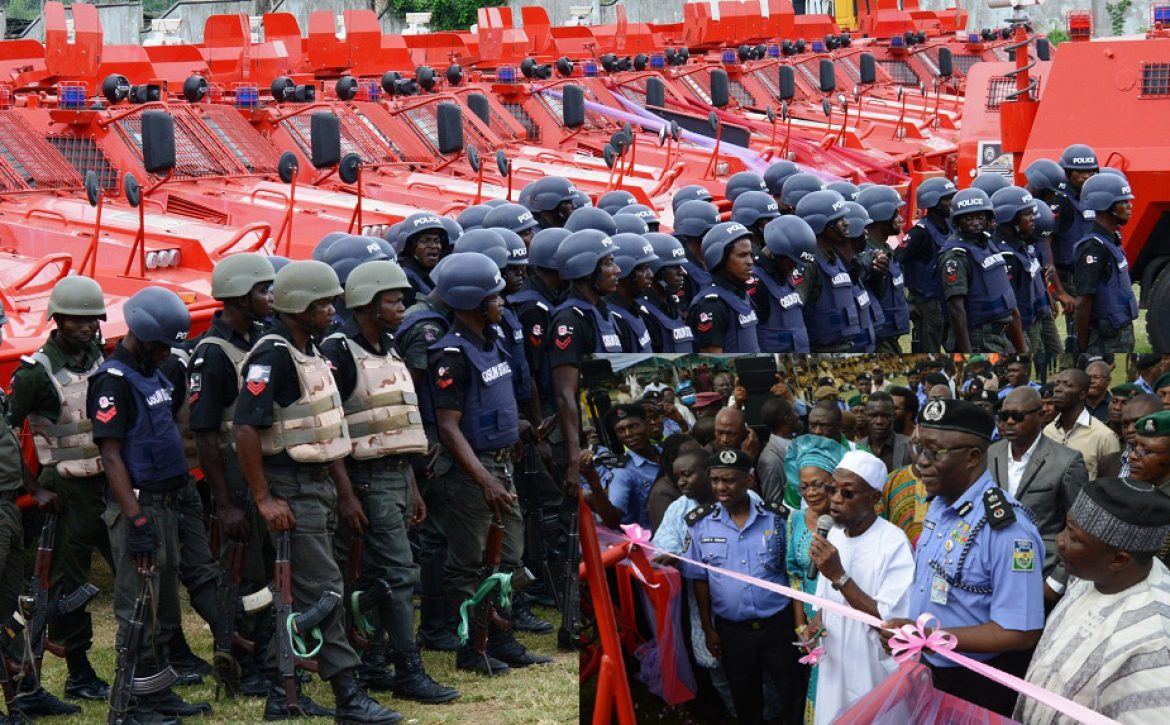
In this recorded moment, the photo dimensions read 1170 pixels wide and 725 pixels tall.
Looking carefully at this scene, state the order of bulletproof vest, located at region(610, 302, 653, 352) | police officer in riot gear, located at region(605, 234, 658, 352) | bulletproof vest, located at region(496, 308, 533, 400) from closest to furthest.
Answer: bulletproof vest, located at region(496, 308, 533, 400), bulletproof vest, located at region(610, 302, 653, 352), police officer in riot gear, located at region(605, 234, 658, 352)

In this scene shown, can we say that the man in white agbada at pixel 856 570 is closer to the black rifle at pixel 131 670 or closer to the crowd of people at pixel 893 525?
the crowd of people at pixel 893 525

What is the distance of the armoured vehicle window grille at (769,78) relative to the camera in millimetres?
25891

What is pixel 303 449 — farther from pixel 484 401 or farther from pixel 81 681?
pixel 81 681

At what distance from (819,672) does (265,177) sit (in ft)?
38.1

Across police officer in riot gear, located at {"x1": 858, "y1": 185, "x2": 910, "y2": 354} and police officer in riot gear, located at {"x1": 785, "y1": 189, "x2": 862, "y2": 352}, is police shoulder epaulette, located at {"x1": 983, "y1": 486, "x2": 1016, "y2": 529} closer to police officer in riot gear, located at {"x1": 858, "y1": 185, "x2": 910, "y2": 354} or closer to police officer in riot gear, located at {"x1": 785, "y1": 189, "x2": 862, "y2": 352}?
police officer in riot gear, located at {"x1": 785, "y1": 189, "x2": 862, "y2": 352}

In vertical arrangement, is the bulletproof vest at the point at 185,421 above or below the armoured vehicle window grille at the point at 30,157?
below

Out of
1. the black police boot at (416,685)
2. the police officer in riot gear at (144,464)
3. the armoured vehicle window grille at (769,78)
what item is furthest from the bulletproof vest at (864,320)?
the armoured vehicle window grille at (769,78)

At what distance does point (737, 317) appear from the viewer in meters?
8.32

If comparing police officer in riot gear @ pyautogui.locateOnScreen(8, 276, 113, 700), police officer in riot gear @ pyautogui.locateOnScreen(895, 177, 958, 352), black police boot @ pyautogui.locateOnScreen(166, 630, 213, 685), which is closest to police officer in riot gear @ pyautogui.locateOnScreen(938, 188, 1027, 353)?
police officer in riot gear @ pyautogui.locateOnScreen(895, 177, 958, 352)

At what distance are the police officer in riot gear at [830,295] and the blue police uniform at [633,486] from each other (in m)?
5.57

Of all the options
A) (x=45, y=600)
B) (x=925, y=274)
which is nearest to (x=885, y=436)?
(x=45, y=600)

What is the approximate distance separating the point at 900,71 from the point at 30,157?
21011 millimetres

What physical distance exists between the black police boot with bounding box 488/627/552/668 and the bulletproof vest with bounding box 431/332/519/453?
0.82 m

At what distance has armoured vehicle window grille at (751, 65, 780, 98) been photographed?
25.9 meters
